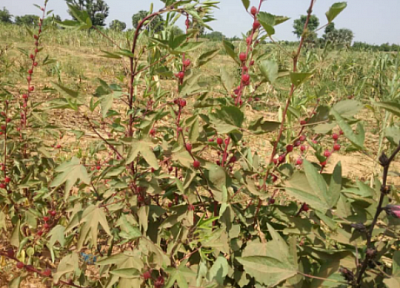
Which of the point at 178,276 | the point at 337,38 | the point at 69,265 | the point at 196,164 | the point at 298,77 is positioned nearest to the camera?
the point at 298,77

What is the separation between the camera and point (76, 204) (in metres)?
1.21

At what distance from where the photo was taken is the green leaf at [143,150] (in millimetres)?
891

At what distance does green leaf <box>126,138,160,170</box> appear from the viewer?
0.89 metres

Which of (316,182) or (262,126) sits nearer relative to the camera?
(316,182)

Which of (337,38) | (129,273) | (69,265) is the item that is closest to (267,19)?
(129,273)

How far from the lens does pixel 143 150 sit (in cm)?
90

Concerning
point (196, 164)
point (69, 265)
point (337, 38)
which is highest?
point (337, 38)

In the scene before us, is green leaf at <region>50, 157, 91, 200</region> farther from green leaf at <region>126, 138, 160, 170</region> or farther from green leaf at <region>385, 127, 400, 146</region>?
green leaf at <region>385, 127, 400, 146</region>

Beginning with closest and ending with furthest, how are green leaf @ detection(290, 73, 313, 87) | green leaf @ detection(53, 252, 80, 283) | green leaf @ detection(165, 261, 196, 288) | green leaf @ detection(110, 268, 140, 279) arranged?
1. green leaf @ detection(290, 73, 313, 87)
2. green leaf @ detection(165, 261, 196, 288)
3. green leaf @ detection(110, 268, 140, 279)
4. green leaf @ detection(53, 252, 80, 283)

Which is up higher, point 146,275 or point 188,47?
point 188,47

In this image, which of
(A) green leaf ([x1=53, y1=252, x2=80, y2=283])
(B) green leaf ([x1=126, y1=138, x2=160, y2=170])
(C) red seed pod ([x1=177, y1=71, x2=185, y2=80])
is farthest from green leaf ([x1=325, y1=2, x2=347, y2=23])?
(A) green leaf ([x1=53, y1=252, x2=80, y2=283])

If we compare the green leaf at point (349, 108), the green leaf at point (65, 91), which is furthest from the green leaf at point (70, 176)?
the green leaf at point (349, 108)

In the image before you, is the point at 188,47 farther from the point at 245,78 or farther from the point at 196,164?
the point at 196,164

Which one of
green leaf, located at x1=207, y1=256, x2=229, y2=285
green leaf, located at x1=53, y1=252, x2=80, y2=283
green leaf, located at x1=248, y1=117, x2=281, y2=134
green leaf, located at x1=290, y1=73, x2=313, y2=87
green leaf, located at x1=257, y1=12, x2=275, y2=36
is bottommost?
green leaf, located at x1=53, y1=252, x2=80, y2=283
